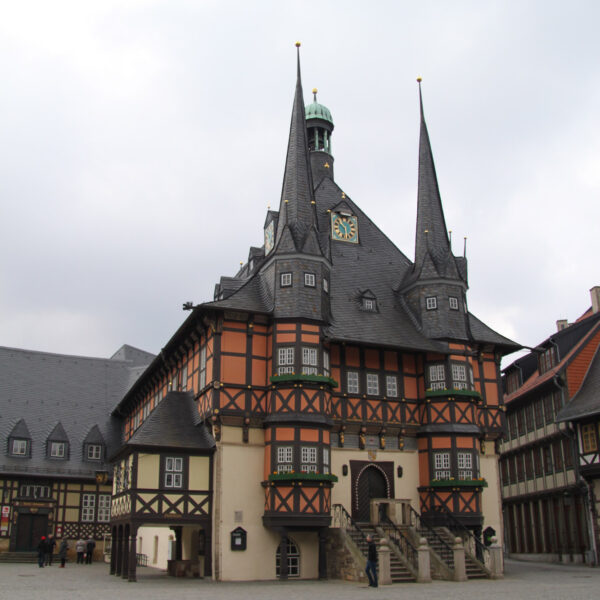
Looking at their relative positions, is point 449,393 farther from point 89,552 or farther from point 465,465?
point 89,552

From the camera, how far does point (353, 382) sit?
32.2 meters

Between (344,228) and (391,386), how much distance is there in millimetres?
8913

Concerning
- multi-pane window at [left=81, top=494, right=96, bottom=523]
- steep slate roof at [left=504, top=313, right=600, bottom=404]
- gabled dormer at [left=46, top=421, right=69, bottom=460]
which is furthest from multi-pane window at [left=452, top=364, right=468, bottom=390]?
gabled dormer at [left=46, top=421, right=69, bottom=460]

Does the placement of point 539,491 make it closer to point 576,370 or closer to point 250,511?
point 576,370

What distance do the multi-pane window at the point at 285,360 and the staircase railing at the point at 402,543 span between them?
282 inches

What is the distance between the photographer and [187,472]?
28922 millimetres

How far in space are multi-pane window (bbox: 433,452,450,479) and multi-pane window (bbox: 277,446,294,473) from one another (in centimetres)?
685

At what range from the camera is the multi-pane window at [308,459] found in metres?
28.6

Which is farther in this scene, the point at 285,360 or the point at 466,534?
the point at 466,534

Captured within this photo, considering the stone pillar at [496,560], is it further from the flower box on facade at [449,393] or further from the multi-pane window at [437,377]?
the multi-pane window at [437,377]

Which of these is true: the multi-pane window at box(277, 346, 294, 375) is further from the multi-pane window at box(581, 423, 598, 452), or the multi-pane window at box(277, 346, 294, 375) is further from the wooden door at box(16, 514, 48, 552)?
the wooden door at box(16, 514, 48, 552)

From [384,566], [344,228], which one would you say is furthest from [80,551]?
[344,228]

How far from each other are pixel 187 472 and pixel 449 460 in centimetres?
1096

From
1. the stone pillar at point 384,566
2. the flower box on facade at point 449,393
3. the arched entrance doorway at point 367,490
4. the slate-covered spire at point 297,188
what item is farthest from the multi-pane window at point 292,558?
the slate-covered spire at point 297,188
